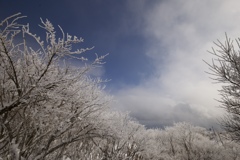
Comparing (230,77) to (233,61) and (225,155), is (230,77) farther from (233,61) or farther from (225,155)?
(225,155)

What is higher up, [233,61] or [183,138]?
[183,138]

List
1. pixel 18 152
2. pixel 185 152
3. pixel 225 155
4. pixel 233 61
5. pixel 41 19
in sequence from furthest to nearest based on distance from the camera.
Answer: pixel 185 152 → pixel 225 155 → pixel 233 61 → pixel 18 152 → pixel 41 19

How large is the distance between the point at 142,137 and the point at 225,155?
2241 cm

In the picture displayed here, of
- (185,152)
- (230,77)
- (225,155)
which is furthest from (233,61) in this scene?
(185,152)

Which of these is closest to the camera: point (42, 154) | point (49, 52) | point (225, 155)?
point (49, 52)

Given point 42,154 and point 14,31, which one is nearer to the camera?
point 14,31

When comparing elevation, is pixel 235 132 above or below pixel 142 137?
below

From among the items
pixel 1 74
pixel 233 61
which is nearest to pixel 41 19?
pixel 1 74

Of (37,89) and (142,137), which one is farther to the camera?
(142,137)

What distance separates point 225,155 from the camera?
40719mm

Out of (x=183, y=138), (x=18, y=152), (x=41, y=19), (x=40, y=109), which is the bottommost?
(x=18, y=152)

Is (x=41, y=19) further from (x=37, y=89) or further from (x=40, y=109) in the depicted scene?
(x=40, y=109)

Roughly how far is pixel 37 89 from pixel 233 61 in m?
7.18

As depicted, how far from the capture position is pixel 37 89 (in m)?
4.54
